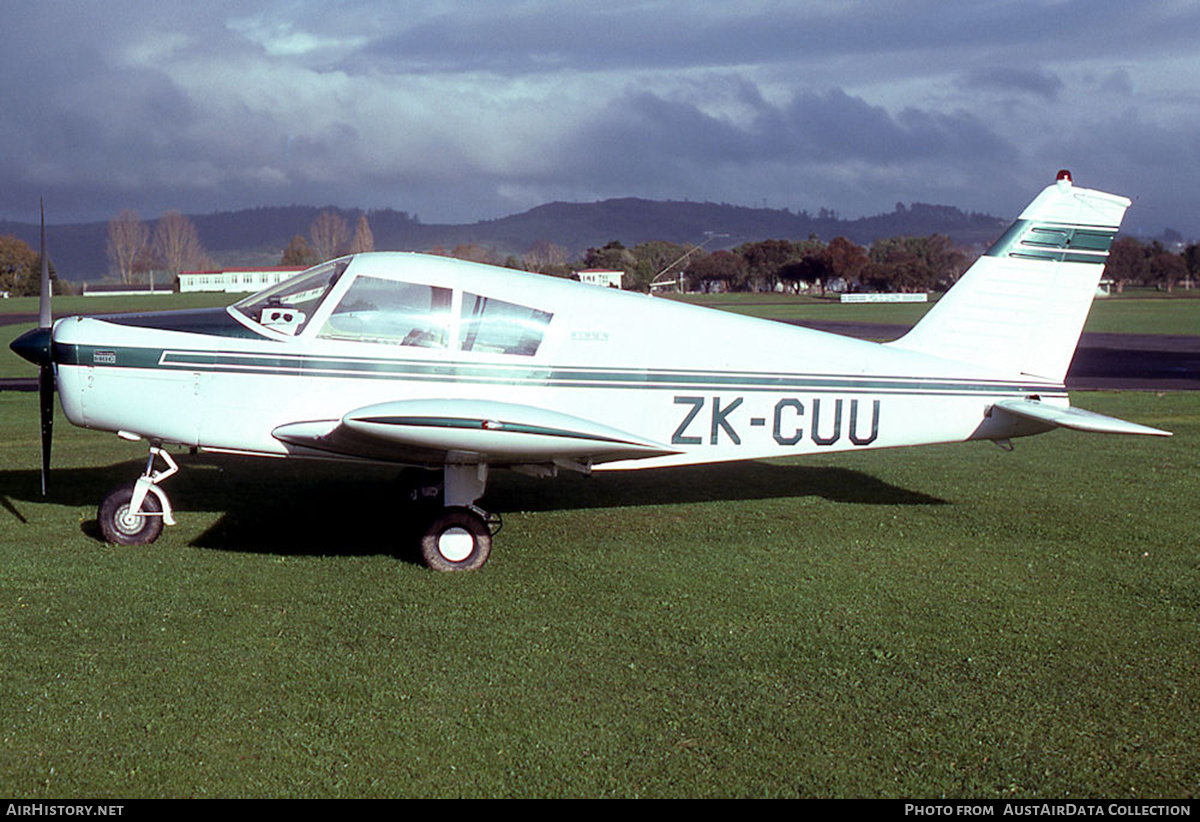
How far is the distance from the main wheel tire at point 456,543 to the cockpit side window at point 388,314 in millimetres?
1345

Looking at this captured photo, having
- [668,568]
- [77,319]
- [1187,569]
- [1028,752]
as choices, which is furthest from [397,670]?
[1187,569]

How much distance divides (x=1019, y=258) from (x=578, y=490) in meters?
4.79

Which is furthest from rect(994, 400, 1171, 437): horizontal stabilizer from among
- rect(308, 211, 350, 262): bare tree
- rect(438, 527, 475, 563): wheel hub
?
rect(308, 211, 350, 262): bare tree

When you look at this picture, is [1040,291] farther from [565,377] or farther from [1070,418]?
[565,377]

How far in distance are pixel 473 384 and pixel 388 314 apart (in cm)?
83

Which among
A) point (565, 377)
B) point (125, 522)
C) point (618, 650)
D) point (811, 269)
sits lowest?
point (618, 650)

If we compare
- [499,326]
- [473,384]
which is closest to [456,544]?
[473,384]

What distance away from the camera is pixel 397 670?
552cm

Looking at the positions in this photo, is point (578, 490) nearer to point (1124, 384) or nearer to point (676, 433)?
point (676, 433)

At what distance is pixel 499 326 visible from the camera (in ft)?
25.3

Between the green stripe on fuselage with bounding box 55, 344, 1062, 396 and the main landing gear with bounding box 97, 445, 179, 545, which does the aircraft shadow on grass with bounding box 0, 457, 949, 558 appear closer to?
the main landing gear with bounding box 97, 445, 179, 545

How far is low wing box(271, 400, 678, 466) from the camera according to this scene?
269 inches

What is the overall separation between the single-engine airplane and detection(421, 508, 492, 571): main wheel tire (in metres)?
0.01

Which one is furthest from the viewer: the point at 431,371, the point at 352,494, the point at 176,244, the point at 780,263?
the point at 176,244
